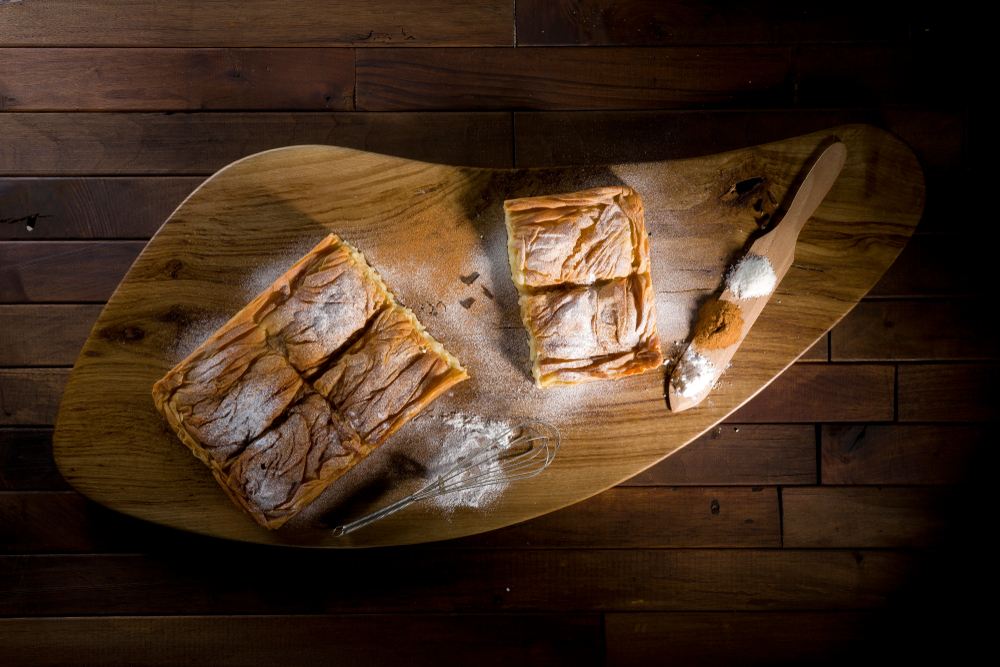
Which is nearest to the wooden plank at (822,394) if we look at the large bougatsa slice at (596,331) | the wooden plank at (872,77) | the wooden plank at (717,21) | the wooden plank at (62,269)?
the large bougatsa slice at (596,331)

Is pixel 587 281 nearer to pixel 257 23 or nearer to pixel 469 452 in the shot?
pixel 469 452

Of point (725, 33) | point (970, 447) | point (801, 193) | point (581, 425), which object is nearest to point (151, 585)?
point (581, 425)

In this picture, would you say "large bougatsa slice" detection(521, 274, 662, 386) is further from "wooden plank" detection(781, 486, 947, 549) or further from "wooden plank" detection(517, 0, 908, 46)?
"wooden plank" detection(517, 0, 908, 46)

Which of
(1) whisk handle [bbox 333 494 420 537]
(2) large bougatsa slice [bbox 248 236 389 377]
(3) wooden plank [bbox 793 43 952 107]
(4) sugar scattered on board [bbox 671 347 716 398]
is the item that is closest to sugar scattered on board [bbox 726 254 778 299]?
(4) sugar scattered on board [bbox 671 347 716 398]

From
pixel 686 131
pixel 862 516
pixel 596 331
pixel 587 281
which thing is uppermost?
pixel 686 131

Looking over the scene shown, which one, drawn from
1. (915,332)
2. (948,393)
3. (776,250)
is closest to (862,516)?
(948,393)

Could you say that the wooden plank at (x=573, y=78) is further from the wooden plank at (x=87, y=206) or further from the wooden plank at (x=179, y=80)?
the wooden plank at (x=87, y=206)

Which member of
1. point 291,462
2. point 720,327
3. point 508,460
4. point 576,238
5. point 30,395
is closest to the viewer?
point 291,462
